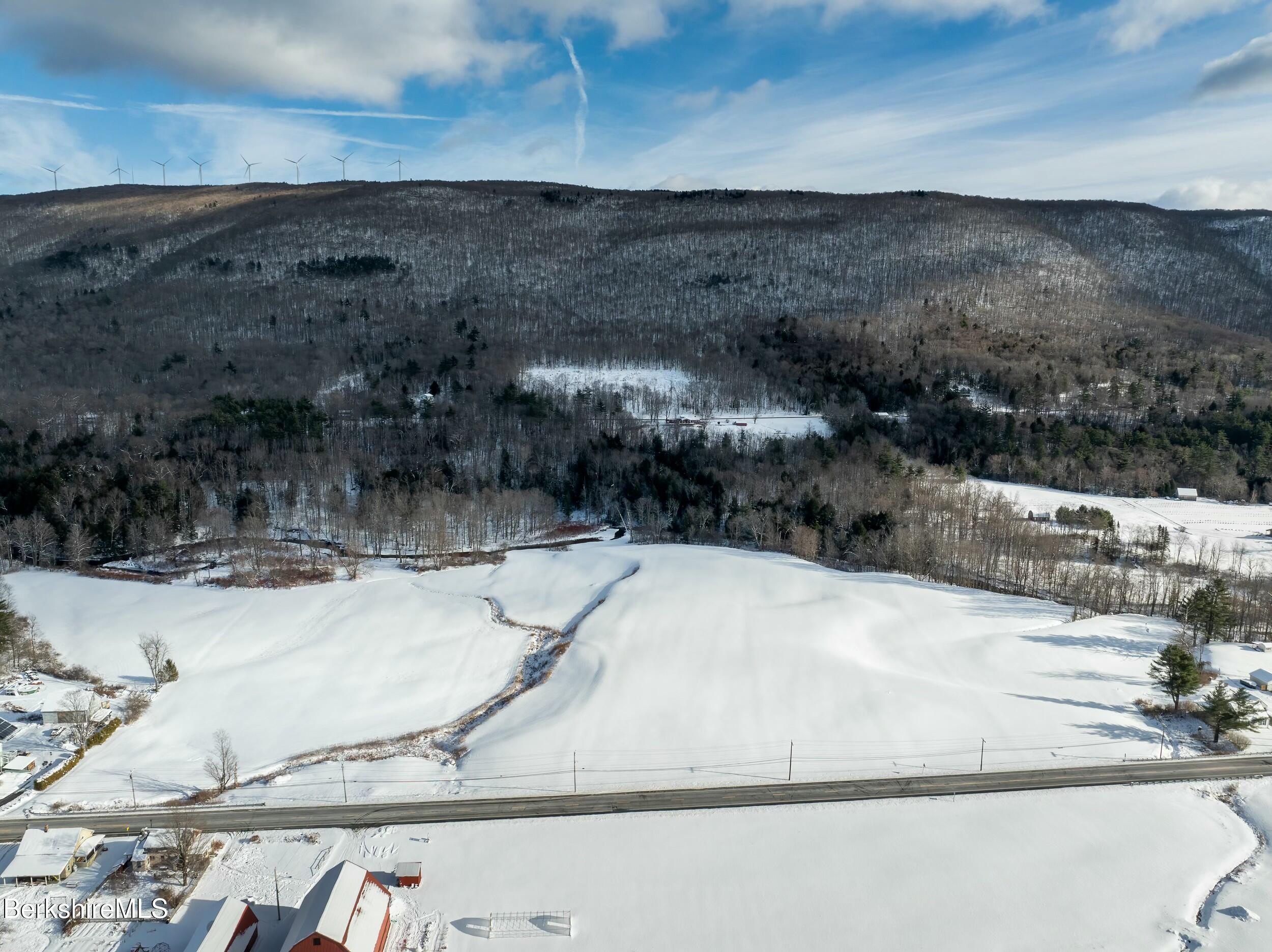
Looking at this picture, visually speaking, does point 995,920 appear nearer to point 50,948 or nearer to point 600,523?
point 50,948

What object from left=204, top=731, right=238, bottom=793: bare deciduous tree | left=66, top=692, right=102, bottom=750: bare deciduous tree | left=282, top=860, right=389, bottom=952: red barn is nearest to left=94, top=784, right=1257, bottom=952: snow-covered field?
left=282, top=860, right=389, bottom=952: red barn

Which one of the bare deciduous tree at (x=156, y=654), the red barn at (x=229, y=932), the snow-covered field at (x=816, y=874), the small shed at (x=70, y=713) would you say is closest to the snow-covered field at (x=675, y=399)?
the bare deciduous tree at (x=156, y=654)

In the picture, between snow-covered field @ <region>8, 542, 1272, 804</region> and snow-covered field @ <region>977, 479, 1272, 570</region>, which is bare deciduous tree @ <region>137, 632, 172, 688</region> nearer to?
snow-covered field @ <region>8, 542, 1272, 804</region>

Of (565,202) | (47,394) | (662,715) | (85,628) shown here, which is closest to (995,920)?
(662,715)

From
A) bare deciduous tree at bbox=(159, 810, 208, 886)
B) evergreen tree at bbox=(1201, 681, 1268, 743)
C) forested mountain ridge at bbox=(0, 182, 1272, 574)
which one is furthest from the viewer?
forested mountain ridge at bbox=(0, 182, 1272, 574)

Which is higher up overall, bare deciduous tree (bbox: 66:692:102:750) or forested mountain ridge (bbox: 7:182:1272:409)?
forested mountain ridge (bbox: 7:182:1272:409)

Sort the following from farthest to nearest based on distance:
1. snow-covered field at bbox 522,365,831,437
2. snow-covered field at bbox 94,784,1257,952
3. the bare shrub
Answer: snow-covered field at bbox 522,365,831,437 < the bare shrub < snow-covered field at bbox 94,784,1257,952

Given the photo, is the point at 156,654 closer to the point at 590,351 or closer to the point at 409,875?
the point at 409,875

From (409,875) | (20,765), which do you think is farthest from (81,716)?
(409,875)
